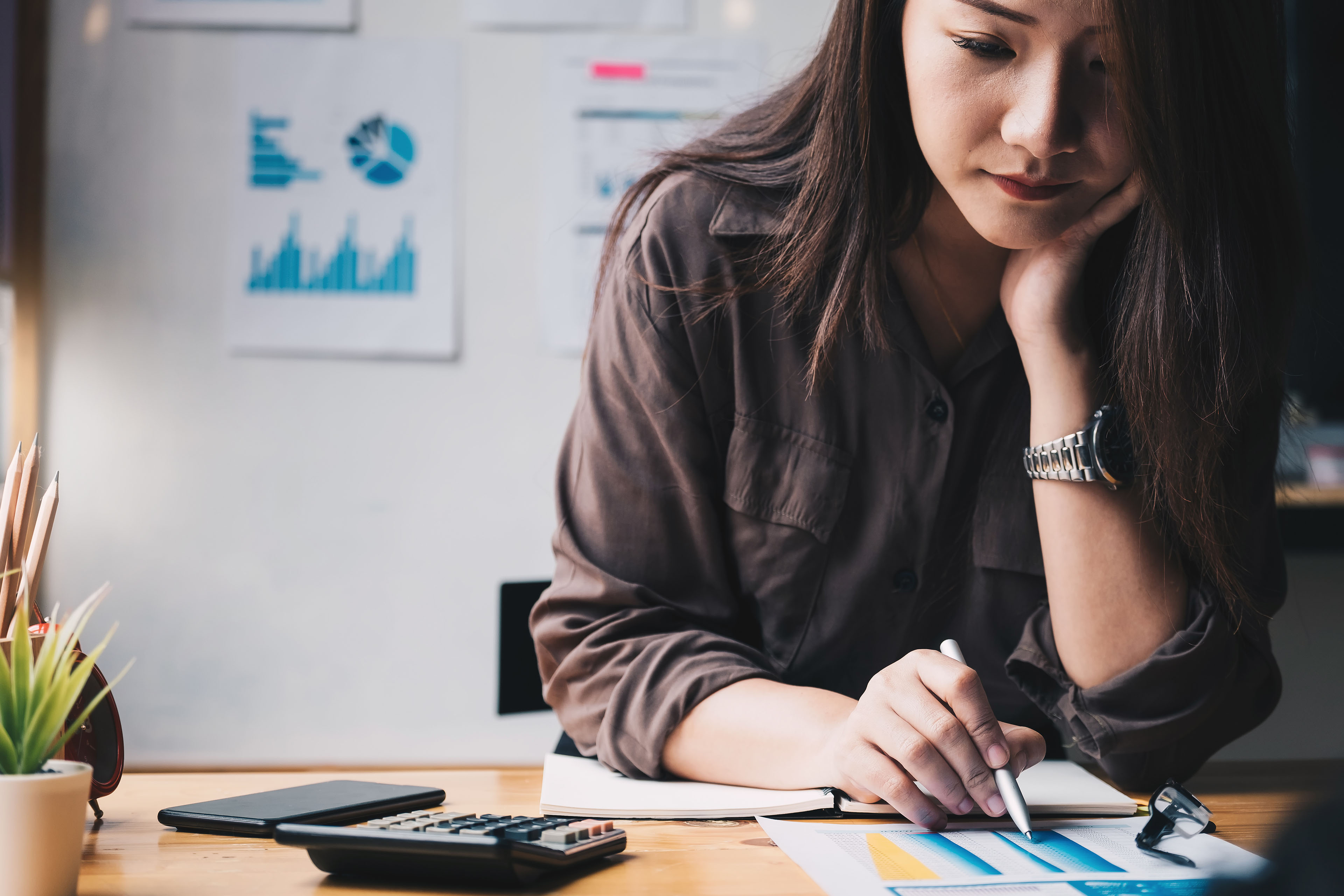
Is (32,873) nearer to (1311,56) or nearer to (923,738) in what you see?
(923,738)

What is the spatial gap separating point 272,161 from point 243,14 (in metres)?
0.26

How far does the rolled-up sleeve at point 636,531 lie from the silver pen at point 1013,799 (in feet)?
0.66

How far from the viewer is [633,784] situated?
0.71m

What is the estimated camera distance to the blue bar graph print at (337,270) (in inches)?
71.6

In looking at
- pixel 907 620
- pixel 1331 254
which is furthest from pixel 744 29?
pixel 907 620

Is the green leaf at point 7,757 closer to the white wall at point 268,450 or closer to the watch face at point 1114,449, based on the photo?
the watch face at point 1114,449

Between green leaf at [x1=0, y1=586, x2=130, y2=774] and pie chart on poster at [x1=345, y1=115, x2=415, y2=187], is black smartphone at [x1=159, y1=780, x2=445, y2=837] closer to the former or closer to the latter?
green leaf at [x1=0, y1=586, x2=130, y2=774]

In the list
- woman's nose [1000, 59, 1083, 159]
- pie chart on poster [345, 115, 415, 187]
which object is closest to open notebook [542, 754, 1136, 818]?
woman's nose [1000, 59, 1083, 159]

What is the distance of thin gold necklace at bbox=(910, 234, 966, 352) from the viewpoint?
0.93 meters

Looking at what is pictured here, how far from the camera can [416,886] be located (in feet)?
1.56

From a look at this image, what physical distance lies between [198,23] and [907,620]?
1.66m

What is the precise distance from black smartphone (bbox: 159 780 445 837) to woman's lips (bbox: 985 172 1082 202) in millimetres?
595

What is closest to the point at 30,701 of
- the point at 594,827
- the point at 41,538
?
the point at 41,538

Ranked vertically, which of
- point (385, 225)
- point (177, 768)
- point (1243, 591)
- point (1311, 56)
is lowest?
point (177, 768)
